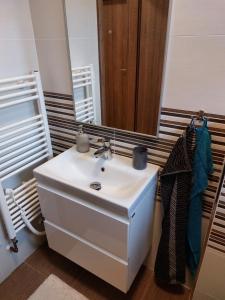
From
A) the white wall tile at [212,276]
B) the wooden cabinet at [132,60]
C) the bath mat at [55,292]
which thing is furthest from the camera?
the bath mat at [55,292]

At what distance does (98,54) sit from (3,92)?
23.1 inches

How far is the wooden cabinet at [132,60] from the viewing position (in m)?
1.03

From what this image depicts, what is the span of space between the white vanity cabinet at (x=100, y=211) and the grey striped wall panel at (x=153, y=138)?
101 mm

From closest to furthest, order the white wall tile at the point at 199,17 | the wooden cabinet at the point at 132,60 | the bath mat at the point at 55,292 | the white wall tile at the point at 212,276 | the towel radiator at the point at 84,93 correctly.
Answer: the white wall tile at the point at 199,17 → the wooden cabinet at the point at 132,60 → the white wall tile at the point at 212,276 → the towel radiator at the point at 84,93 → the bath mat at the point at 55,292

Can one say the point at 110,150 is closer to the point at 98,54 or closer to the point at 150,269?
the point at 98,54

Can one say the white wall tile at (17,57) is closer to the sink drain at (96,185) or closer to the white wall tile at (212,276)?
the sink drain at (96,185)

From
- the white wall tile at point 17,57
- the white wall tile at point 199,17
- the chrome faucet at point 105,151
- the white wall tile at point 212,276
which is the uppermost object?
the white wall tile at point 199,17

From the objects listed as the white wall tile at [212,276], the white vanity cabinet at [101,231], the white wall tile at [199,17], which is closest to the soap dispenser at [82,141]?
the white vanity cabinet at [101,231]

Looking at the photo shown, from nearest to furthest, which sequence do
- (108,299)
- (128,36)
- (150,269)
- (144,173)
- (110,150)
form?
1. (128,36)
2. (144,173)
3. (110,150)
4. (108,299)
5. (150,269)

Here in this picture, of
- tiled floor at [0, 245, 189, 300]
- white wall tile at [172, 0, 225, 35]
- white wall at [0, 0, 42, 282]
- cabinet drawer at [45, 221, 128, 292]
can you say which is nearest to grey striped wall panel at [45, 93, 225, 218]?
white wall at [0, 0, 42, 282]

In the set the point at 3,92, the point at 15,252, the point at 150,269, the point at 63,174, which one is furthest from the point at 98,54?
the point at 150,269

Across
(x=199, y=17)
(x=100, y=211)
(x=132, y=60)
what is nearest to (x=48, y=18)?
(x=132, y=60)

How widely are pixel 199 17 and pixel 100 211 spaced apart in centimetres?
95

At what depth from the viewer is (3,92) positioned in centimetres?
127
